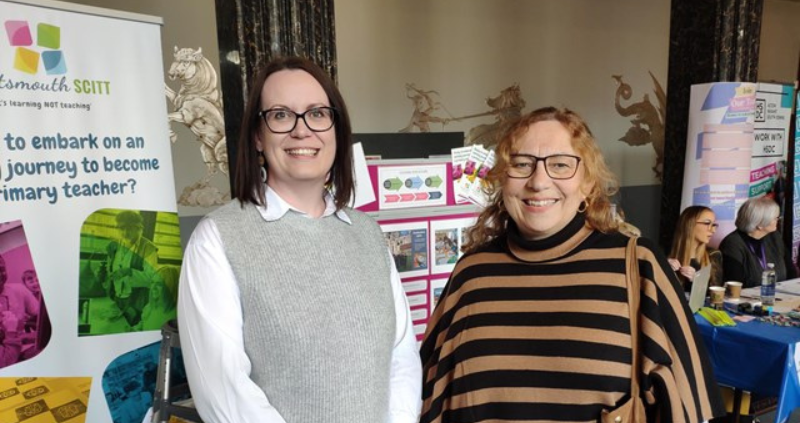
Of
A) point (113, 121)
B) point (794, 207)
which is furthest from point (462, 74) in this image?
point (113, 121)

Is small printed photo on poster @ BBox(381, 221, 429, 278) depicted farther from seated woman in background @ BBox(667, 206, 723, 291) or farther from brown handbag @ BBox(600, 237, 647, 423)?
seated woman in background @ BBox(667, 206, 723, 291)

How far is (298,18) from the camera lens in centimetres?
243

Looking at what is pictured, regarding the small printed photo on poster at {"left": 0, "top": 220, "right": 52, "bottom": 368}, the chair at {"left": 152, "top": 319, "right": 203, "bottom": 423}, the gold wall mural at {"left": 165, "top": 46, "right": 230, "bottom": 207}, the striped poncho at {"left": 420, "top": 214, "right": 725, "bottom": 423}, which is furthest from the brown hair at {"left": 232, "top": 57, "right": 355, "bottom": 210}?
the gold wall mural at {"left": 165, "top": 46, "right": 230, "bottom": 207}

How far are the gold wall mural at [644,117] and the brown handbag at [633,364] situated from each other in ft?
21.5

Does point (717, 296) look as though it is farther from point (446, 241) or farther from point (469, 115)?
point (469, 115)

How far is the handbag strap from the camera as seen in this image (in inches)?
45.5

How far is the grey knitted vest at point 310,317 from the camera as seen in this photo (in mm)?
1146

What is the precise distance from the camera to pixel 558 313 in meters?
1.21

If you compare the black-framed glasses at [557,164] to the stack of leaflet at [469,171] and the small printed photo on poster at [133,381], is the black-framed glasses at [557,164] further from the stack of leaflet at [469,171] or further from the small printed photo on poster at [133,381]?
the small printed photo on poster at [133,381]

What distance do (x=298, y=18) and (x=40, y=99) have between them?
1.07m

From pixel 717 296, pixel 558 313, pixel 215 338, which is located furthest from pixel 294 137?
pixel 717 296

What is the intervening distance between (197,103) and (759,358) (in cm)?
399

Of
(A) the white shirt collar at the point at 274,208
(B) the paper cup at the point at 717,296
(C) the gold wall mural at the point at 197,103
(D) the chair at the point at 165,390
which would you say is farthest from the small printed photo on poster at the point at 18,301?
(B) the paper cup at the point at 717,296

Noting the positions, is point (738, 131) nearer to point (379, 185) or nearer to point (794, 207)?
point (794, 207)
